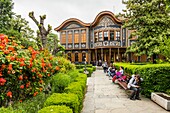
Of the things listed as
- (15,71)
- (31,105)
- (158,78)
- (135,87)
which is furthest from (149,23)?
(15,71)

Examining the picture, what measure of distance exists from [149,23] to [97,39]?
58.6ft

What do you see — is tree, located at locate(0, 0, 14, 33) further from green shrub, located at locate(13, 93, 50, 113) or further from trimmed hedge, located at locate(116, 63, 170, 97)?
trimmed hedge, located at locate(116, 63, 170, 97)

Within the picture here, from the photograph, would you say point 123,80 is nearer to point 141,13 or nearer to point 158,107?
point 158,107

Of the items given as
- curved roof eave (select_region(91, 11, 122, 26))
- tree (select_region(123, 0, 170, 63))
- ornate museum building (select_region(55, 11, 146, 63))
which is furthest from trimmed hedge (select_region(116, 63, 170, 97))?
curved roof eave (select_region(91, 11, 122, 26))

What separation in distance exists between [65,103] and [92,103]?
167 inches

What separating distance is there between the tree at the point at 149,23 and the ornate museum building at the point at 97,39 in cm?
1376

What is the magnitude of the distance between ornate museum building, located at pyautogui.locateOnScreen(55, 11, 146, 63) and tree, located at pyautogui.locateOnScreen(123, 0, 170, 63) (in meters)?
13.8

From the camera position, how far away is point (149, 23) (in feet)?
65.5

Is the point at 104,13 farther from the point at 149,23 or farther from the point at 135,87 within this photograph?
the point at 135,87

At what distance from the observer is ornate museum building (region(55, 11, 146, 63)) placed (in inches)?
1400

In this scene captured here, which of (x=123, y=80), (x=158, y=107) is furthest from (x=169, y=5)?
(x=123, y=80)

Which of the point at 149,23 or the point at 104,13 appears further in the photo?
the point at 104,13

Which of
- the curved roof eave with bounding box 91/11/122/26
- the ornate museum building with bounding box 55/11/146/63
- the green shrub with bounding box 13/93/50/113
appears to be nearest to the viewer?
the green shrub with bounding box 13/93/50/113

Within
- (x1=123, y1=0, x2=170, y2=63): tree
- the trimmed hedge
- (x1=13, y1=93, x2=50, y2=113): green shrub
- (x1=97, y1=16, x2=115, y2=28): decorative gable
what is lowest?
(x1=13, y1=93, x2=50, y2=113): green shrub
